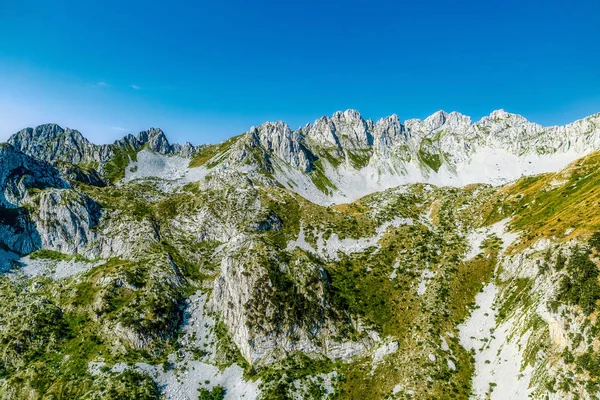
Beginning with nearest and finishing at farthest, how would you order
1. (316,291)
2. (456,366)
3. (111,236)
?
(456,366) < (316,291) < (111,236)

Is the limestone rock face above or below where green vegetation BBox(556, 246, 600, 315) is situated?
above

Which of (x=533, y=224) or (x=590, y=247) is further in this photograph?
(x=533, y=224)

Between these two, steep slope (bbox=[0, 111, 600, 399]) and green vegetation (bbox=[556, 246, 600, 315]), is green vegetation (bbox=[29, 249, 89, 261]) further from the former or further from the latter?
green vegetation (bbox=[556, 246, 600, 315])

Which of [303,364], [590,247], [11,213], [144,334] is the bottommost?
[303,364]

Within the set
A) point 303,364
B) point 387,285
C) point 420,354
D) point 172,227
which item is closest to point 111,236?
point 172,227

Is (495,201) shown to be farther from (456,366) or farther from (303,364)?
(303,364)

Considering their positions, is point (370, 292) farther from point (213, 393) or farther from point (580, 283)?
point (580, 283)

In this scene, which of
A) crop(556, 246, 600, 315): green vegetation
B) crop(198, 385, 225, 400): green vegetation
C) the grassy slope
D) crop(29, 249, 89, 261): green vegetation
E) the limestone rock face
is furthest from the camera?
the limestone rock face

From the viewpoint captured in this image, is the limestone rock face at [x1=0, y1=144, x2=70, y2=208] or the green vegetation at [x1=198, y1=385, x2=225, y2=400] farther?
the limestone rock face at [x1=0, y1=144, x2=70, y2=208]

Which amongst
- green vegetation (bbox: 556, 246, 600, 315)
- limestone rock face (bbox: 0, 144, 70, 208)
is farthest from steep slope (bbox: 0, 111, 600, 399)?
limestone rock face (bbox: 0, 144, 70, 208)

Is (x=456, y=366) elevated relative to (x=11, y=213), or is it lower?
lower

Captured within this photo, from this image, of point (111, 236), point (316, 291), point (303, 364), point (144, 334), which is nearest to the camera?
point (303, 364)
